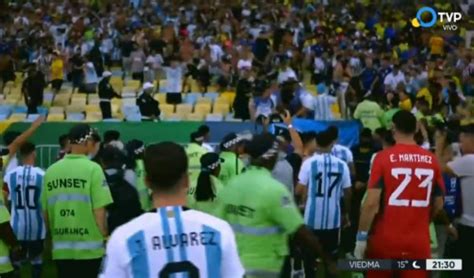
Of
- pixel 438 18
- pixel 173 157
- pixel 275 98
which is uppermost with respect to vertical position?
pixel 438 18

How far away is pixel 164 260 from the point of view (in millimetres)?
3904

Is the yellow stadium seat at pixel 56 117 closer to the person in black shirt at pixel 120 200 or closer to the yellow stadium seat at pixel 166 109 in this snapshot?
the yellow stadium seat at pixel 166 109

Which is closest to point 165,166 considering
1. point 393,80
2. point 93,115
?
point 93,115

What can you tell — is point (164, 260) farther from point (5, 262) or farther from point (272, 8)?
point (272, 8)

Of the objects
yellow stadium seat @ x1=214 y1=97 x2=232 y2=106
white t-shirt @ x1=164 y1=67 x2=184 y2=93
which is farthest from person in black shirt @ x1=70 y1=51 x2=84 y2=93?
yellow stadium seat @ x1=214 y1=97 x2=232 y2=106

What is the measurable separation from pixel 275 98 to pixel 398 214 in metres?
11.6

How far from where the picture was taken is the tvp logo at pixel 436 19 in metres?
27.3

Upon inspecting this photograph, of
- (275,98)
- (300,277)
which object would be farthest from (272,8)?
(300,277)

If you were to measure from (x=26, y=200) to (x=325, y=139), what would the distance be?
2.89 meters

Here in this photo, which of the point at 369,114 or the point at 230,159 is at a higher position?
the point at 369,114

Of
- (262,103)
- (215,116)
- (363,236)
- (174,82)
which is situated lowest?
(363,236)

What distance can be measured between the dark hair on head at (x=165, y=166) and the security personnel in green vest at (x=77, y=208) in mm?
3520

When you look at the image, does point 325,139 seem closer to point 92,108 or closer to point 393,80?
point 92,108

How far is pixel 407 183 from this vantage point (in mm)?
6910
